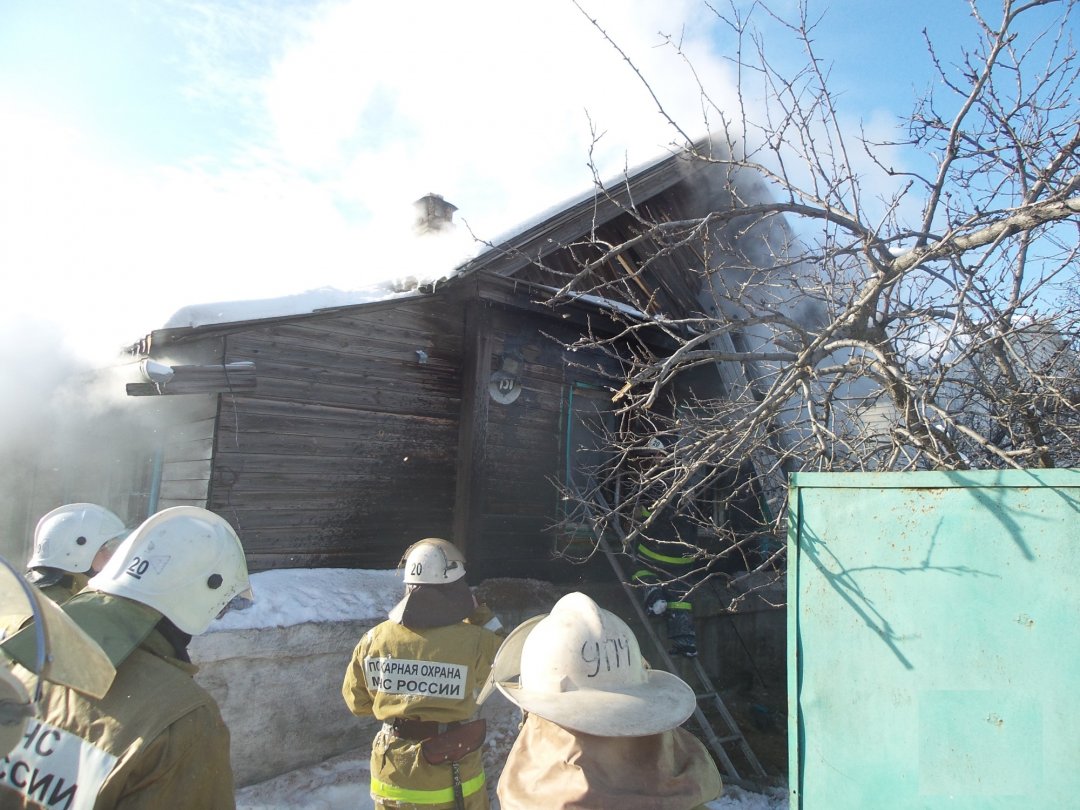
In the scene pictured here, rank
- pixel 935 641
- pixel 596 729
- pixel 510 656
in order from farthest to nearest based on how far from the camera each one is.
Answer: pixel 510 656 < pixel 935 641 < pixel 596 729

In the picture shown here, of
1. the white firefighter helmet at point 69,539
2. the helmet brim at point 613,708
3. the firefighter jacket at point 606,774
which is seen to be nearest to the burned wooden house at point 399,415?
the white firefighter helmet at point 69,539

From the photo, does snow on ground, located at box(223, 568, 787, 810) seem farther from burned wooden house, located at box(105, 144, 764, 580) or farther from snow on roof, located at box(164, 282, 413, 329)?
snow on roof, located at box(164, 282, 413, 329)

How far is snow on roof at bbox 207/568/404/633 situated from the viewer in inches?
184

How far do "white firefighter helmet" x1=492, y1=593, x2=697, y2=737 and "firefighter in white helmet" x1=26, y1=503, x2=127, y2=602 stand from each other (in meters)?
3.14

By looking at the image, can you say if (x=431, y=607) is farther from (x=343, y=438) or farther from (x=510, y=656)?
(x=343, y=438)

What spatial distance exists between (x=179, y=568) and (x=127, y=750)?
0.51 metres

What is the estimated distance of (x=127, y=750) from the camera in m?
1.73

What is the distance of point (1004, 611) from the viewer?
2102mm

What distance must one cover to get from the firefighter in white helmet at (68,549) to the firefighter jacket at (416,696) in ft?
5.58

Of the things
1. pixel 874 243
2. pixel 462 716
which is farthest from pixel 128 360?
pixel 874 243

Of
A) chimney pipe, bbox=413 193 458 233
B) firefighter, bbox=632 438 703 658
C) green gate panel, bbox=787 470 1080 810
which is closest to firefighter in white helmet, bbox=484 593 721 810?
green gate panel, bbox=787 470 1080 810

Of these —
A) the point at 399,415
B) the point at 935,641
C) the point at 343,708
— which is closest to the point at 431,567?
the point at 343,708

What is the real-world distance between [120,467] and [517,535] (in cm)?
419

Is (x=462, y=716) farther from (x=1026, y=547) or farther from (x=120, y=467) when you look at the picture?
(x=120, y=467)
